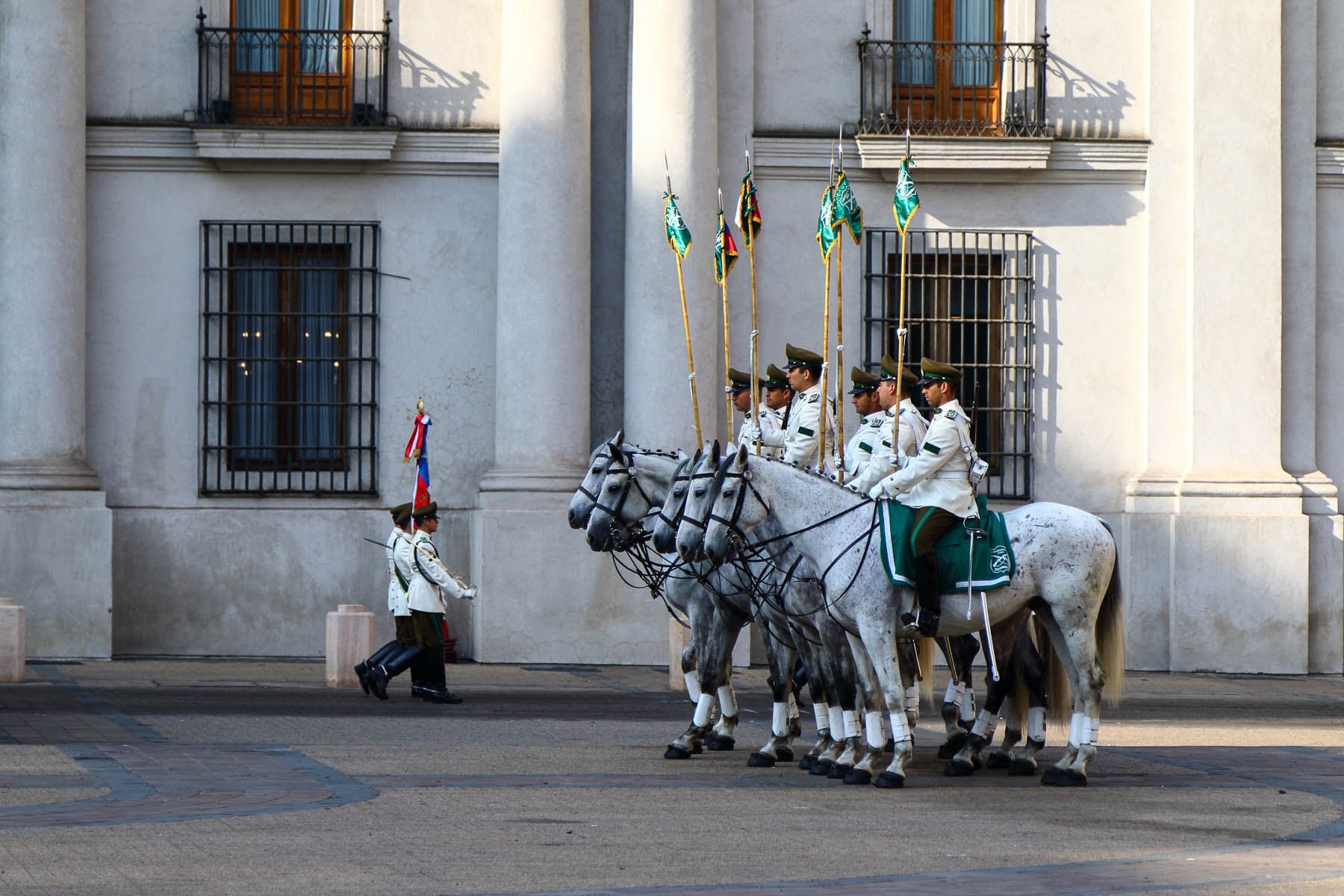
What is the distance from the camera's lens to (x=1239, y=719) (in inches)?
695

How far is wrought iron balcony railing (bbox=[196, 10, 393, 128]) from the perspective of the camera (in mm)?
22375

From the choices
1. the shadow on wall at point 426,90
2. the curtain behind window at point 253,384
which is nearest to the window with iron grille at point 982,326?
the shadow on wall at point 426,90

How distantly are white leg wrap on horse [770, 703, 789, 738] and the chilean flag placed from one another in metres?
7.54

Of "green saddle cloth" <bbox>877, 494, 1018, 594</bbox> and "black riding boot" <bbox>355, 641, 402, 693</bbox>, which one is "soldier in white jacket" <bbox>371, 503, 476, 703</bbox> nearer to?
"black riding boot" <bbox>355, 641, 402, 693</bbox>

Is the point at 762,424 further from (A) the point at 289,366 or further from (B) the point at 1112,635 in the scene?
(A) the point at 289,366

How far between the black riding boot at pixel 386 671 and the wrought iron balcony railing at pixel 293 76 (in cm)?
702

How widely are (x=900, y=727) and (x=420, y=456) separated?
982cm

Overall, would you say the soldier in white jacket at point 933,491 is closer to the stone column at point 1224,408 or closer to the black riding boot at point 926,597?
the black riding boot at point 926,597

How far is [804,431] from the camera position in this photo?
14453mm

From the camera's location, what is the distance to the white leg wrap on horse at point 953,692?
14219 mm

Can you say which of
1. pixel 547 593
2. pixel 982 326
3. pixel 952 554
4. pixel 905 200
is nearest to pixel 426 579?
pixel 547 593

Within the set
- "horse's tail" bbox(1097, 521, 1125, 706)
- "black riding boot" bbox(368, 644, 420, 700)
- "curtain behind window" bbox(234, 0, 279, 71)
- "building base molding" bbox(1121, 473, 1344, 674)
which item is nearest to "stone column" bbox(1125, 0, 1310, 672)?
"building base molding" bbox(1121, 473, 1344, 674)

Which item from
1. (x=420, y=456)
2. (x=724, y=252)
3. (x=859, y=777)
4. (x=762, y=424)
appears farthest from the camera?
(x=420, y=456)

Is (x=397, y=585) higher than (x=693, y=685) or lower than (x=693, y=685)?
higher
